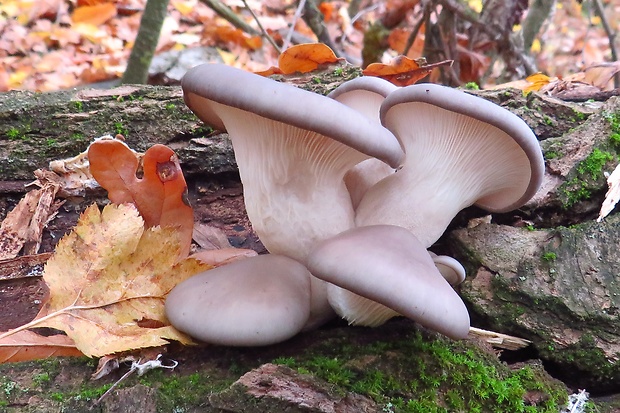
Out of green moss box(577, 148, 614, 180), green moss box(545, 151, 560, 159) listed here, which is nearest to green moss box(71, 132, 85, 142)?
green moss box(545, 151, 560, 159)

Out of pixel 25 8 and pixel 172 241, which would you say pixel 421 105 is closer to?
pixel 172 241

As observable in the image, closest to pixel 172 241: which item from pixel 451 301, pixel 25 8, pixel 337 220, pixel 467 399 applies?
pixel 337 220

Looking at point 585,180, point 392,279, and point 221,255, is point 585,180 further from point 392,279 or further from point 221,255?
point 221,255

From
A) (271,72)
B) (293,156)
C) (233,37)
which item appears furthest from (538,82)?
(233,37)

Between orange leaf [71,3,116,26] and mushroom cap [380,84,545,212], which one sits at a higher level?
mushroom cap [380,84,545,212]

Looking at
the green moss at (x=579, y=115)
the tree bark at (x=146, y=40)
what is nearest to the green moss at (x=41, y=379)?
the green moss at (x=579, y=115)

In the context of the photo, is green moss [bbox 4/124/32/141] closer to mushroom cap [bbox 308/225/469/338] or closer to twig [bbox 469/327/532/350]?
mushroom cap [bbox 308/225/469/338]
